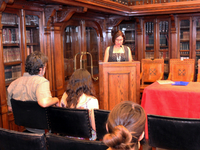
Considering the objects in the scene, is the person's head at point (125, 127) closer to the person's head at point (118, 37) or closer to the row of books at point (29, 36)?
the person's head at point (118, 37)

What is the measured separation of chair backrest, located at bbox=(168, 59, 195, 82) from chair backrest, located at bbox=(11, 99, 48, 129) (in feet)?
11.0

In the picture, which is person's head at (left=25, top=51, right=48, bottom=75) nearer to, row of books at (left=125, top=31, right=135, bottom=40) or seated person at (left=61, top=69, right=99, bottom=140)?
seated person at (left=61, top=69, right=99, bottom=140)

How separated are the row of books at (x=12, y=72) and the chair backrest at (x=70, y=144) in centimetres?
237

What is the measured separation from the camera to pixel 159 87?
3.38 metres

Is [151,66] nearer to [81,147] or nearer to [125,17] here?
[125,17]

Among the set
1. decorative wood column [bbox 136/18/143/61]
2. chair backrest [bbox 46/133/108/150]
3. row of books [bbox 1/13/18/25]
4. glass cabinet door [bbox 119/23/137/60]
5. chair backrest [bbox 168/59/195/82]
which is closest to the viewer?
chair backrest [bbox 46/133/108/150]

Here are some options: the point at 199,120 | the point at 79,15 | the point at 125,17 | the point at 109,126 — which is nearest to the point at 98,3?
the point at 79,15

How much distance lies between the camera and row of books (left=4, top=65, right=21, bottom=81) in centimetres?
365

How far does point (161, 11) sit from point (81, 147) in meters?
4.90

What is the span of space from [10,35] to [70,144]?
272 centimetres

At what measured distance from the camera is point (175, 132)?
1.87 metres

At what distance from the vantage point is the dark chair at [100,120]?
2008 mm

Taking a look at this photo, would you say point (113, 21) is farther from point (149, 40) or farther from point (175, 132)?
point (175, 132)

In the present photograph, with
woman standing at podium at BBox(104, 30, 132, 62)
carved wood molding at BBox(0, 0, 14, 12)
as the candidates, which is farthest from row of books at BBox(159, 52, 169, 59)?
carved wood molding at BBox(0, 0, 14, 12)
